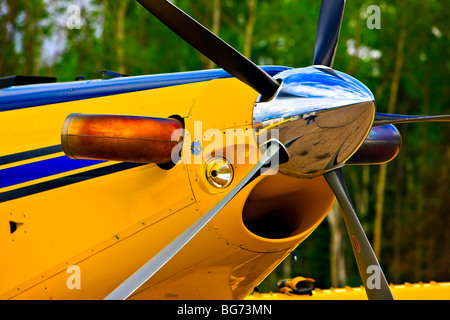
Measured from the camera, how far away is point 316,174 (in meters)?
4.72

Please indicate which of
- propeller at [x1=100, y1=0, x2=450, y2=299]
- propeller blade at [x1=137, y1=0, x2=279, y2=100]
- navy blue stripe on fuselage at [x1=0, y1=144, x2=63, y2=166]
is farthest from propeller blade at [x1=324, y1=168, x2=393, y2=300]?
navy blue stripe on fuselage at [x1=0, y1=144, x2=63, y2=166]

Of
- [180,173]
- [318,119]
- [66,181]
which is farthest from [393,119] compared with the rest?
[66,181]

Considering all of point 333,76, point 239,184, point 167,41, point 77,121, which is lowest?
point 239,184

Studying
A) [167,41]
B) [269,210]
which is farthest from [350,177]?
[269,210]

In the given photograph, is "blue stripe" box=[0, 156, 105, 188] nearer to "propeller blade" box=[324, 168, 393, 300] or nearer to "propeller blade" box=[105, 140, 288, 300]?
"propeller blade" box=[105, 140, 288, 300]

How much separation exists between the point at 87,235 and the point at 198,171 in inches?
40.4

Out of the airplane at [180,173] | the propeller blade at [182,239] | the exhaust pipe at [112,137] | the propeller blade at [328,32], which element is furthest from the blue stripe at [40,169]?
the propeller blade at [328,32]

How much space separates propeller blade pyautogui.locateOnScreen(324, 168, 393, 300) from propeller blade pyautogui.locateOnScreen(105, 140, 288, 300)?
0.64 meters

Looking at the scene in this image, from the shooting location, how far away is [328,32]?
216 inches

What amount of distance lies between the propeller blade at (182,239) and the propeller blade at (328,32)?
1119mm

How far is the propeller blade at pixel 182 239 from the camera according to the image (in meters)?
4.12

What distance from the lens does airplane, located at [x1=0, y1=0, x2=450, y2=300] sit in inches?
175
